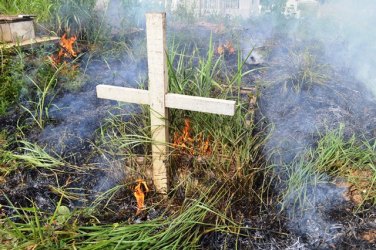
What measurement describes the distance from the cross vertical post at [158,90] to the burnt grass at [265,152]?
24 cm

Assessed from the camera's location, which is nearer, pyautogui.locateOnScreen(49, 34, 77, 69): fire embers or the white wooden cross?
the white wooden cross

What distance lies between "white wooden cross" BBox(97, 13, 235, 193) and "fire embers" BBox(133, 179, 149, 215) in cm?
9

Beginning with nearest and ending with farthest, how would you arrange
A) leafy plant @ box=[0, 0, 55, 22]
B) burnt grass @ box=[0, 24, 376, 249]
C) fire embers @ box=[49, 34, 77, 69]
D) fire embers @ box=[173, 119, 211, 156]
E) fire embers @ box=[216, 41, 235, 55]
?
burnt grass @ box=[0, 24, 376, 249] < fire embers @ box=[173, 119, 211, 156] < fire embers @ box=[49, 34, 77, 69] < leafy plant @ box=[0, 0, 55, 22] < fire embers @ box=[216, 41, 235, 55]

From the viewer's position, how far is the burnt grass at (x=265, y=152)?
2.13 meters

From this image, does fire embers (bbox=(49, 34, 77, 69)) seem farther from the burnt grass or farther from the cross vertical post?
the cross vertical post

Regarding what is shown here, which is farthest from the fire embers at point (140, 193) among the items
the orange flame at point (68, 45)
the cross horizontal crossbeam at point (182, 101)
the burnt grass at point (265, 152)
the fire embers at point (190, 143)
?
the orange flame at point (68, 45)

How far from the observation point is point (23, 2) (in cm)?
516

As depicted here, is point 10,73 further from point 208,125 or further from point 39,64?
point 208,125

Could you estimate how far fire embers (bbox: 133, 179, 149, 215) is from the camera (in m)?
2.37

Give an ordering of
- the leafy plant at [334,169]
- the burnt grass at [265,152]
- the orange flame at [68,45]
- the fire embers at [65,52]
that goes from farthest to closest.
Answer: the orange flame at [68,45] < the fire embers at [65,52] < the leafy plant at [334,169] < the burnt grass at [265,152]

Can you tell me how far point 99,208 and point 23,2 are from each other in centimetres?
426

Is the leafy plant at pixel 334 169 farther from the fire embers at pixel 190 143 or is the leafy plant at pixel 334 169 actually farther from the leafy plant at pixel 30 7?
the leafy plant at pixel 30 7

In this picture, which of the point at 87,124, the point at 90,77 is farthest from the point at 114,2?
the point at 87,124

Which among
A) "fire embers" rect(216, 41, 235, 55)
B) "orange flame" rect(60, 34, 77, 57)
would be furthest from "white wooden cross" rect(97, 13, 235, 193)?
"fire embers" rect(216, 41, 235, 55)
